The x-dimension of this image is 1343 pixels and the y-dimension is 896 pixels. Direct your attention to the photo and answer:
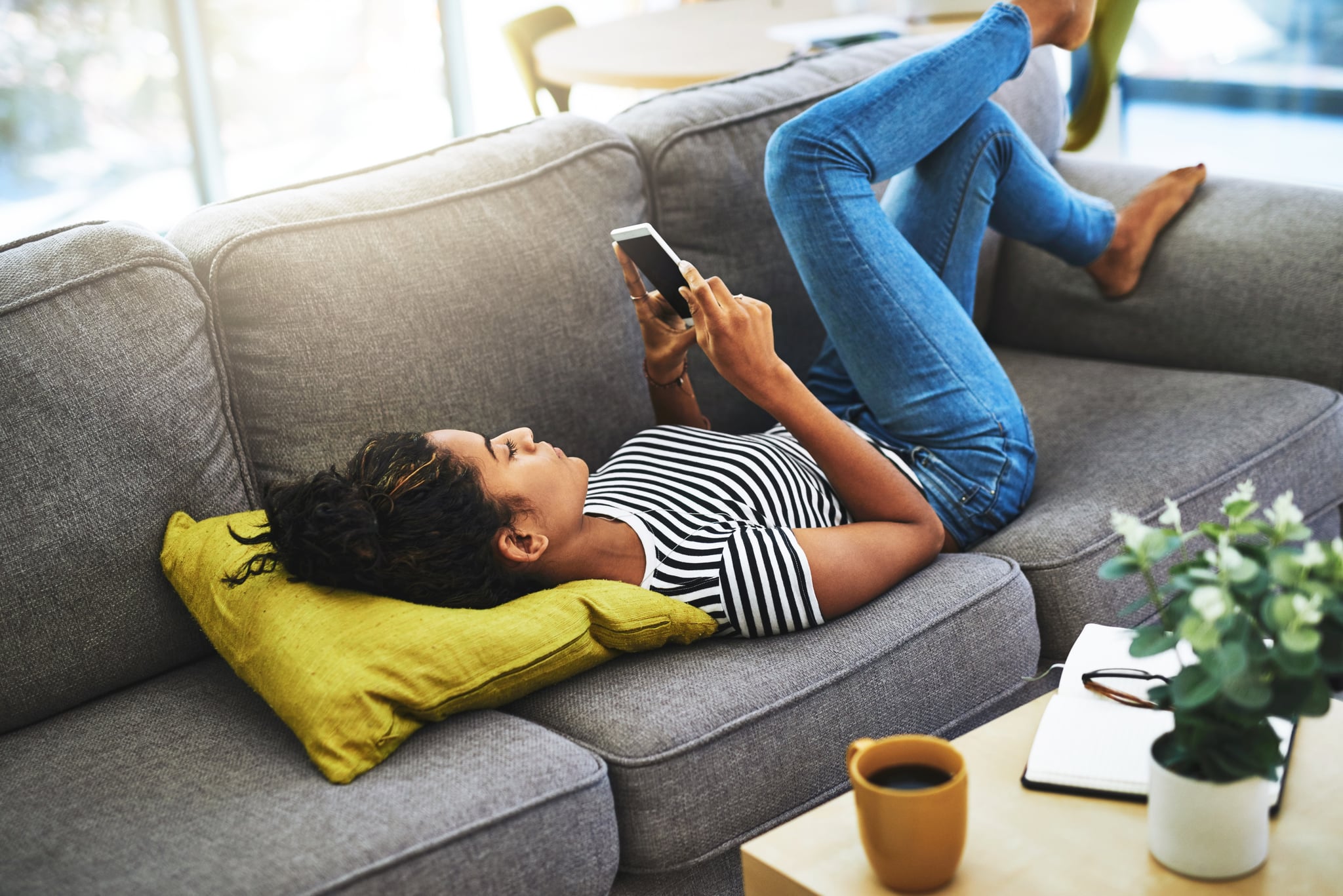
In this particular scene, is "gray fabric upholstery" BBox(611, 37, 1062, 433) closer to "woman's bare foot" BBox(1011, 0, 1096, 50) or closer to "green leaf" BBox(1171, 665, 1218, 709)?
"woman's bare foot" BBox(1011, 0, 1096, 50)

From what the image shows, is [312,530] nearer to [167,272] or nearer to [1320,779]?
[167,272]

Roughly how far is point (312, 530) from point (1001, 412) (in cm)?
94

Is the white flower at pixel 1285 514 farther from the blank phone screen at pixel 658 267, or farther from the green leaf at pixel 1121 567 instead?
the blank phone screen at pixel 658 267

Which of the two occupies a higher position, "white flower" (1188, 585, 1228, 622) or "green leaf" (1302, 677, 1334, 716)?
"white flower" (1188, 585, 1228, 622)

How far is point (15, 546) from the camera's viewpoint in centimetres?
129

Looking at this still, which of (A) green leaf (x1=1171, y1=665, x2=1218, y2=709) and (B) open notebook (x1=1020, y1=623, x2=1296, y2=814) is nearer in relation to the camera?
(A) green leaf (x1=1171, y1=665, x2=1218, y2=709)

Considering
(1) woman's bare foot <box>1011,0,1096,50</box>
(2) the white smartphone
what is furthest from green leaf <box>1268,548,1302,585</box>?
(1) woman's bare foot <box>1011,0,1096,50</box>

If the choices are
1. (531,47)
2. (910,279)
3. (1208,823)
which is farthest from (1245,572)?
(531,47)

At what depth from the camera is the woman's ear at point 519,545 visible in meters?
1.31

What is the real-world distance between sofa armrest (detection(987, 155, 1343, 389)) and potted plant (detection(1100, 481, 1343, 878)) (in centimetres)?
119

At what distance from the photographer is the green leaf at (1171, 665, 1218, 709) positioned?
2.61ft

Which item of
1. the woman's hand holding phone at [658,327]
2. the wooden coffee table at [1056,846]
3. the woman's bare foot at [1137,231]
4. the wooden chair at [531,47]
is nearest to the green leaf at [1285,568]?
the wooden coffee table at [1056,846]

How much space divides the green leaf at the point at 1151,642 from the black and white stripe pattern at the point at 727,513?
1.66ft

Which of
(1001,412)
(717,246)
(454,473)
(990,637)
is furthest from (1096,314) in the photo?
(454,473)
